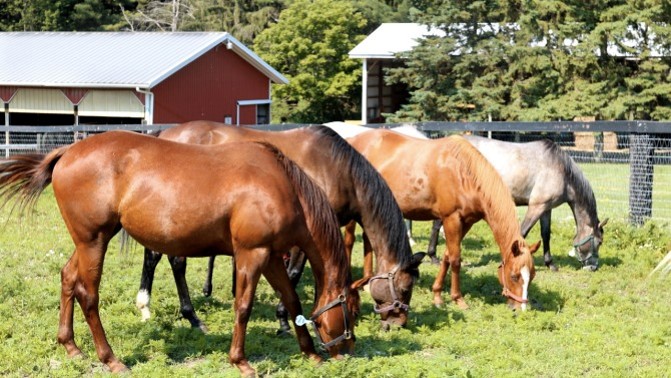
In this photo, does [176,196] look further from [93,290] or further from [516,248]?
[516,248]

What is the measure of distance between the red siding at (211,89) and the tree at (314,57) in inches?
202

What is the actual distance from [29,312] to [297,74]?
30.7 meters

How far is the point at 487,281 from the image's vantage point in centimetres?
863

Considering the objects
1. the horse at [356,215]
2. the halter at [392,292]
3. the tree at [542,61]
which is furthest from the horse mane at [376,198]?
the tree at [542,61]

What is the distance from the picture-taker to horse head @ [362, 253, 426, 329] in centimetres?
661

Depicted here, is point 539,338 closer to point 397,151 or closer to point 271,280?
point 271,280

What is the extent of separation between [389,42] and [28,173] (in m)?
26.7

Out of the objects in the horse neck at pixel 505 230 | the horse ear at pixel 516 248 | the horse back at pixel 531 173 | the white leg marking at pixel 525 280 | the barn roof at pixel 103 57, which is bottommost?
the white leg marking at pixel 525 280

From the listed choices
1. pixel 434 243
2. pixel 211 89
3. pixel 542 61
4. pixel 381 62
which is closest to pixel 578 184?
pixel 434 243

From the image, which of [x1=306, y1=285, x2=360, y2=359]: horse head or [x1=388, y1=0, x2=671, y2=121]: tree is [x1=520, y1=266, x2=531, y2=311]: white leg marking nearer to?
[x1=306, y1=285, x2=360, y2=359]: horse head

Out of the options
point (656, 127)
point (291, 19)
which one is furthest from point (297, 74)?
point (656, 127)

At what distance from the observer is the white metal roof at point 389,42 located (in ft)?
101

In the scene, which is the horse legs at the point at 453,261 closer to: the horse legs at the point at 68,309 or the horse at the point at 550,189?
the horse at the point at 550,189

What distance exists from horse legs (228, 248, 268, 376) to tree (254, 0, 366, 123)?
30.0 meters
